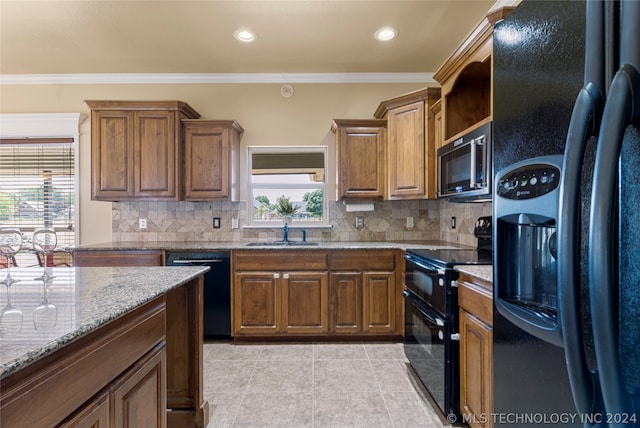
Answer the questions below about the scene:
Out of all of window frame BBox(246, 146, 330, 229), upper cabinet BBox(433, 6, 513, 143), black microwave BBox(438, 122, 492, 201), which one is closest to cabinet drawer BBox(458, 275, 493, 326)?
black microwave BBox(438, 122, 492, 201)

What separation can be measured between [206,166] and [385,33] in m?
2.15

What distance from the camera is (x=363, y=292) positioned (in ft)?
9.32

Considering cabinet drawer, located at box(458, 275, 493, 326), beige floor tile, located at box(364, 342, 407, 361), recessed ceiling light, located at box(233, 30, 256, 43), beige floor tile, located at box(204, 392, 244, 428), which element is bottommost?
beige floor tile, located at box(204, 392, 244, 428)

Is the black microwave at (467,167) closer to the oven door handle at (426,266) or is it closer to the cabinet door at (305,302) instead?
the oven door handle at (426,266)

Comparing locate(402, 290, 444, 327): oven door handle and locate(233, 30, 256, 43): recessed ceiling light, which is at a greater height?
locate(233, 30, 256, 43): recessed ceiling light

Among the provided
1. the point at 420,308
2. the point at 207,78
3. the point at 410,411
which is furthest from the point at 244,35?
the point at 410,411

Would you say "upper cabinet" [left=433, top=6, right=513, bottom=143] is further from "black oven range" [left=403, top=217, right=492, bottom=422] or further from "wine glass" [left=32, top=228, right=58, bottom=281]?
"wine glass" [left=32, top=228, right=58, bottom=281]

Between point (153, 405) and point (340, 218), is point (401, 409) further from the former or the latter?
point (340, 218)

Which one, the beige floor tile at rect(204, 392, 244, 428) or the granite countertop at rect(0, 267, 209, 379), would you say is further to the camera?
the beige floor tile at rect(204, 392, 244, 428)

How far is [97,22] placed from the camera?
2.54 m

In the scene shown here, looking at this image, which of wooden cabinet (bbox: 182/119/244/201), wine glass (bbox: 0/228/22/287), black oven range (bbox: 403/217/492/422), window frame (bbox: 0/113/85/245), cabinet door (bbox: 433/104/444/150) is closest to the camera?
wine glass (bbox: 0/228/22/287)

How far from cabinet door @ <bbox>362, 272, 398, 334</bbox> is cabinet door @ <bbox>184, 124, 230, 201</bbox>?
1724 mm

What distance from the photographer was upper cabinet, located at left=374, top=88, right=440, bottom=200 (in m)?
2.81

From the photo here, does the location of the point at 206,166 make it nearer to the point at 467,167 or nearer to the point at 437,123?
the point at 437,123
